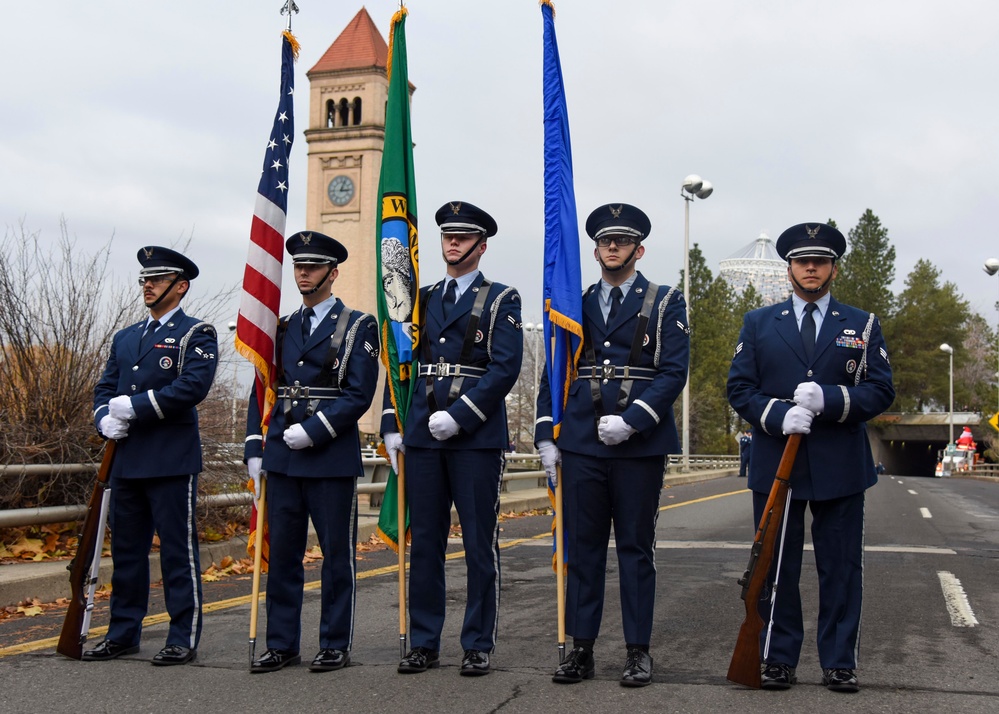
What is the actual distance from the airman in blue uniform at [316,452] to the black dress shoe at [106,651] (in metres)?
0.86

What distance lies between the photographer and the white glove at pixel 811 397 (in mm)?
5070

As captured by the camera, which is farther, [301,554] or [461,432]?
[301,554]

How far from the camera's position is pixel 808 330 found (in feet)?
17.5

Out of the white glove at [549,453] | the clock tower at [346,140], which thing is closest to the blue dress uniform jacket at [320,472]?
the white glove at [549,453]

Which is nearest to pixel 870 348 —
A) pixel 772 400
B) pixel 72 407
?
pixel 772 400

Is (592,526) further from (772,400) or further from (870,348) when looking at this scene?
(870,348)

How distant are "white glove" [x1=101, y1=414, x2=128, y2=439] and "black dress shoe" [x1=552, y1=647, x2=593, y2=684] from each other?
2723 mm

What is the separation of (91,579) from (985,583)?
6.97 metres

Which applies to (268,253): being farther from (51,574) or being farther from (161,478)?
(51,574)

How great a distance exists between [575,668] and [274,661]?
5.15 feet

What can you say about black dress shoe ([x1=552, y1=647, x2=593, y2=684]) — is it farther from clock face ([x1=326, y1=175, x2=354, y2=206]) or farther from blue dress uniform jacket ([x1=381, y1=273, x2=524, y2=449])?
clock face ([x1=326, y1=175, x2=354, y2=206])

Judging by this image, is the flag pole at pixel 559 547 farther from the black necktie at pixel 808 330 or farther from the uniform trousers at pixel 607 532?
the black necktie at pixel 808 330

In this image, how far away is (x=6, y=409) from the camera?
30.3ft

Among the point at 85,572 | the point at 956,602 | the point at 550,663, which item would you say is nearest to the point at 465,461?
the point at 550,663
